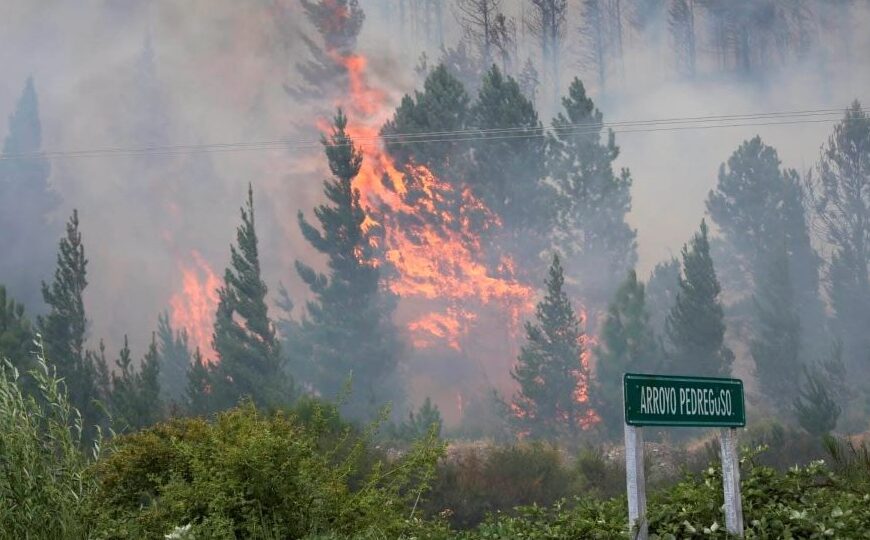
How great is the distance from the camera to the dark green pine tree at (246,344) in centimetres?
4394

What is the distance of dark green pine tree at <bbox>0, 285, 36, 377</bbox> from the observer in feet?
117

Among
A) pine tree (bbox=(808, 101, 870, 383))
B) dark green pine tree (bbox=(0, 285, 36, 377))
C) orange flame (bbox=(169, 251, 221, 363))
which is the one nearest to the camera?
dark green pine tree (bbox=(0, 285, 36, 377))

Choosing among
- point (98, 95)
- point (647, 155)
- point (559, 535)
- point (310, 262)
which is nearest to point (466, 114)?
point (310, 262)

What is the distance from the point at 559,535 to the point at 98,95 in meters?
76.4

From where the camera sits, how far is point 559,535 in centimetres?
927

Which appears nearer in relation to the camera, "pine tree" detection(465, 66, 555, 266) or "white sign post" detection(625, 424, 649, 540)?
"white sign post" detection(625, 424, 649, 540)

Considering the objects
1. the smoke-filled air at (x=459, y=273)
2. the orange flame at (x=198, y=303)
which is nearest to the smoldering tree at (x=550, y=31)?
the smoke-filled air at (x=459, y=273)

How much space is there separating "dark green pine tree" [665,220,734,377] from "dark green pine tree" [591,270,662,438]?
1.12m

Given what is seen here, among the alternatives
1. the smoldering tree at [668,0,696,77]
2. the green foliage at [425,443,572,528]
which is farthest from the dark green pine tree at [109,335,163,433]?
the smoldering tree at [668,0,696,77]

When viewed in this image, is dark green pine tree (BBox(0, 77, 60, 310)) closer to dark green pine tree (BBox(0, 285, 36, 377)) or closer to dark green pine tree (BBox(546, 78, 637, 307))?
dark green pine tree (BBox(0, 285, 36, 377))

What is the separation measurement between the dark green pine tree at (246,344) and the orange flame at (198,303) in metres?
19.8

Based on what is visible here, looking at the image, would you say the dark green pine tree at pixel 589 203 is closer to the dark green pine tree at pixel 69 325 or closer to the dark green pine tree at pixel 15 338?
the dark green pine tree at pixel 69 325

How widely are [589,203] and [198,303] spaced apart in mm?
26158

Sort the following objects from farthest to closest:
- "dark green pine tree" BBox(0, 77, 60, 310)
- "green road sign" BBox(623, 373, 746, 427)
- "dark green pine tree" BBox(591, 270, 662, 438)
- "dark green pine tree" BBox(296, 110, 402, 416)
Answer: "dark green pine tree" BBox(0, 77, 60, 310)
"dark green pine tree" BBox(296, 110, 402, 416)
"dark green pine tree" BBox(591, 270, 662, 438)
"green road sign" BBox(623, 373, 746, 427)
